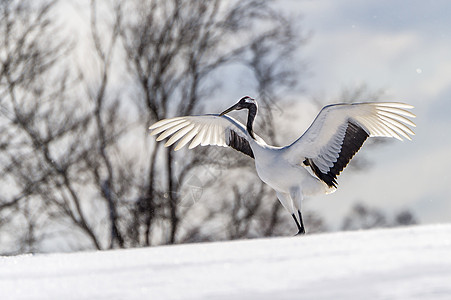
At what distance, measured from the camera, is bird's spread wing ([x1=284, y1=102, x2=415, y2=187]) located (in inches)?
208

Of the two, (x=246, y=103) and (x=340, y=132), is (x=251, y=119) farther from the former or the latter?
(x=340, y=132)

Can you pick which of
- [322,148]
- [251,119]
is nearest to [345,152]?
[322,148]

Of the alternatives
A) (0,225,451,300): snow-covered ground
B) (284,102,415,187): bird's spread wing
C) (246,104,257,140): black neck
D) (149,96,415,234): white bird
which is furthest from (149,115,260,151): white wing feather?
(0,225,451,300): snow-covered ground

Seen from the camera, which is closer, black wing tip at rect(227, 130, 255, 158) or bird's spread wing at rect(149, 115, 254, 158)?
bird's spread wing at rect(149, 115, 254, 158)

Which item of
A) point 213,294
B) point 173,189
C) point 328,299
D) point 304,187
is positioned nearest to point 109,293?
point 213,294

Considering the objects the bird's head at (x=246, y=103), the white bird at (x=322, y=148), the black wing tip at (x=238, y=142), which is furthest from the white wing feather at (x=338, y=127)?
the black wing tip at (x=238, y=142)

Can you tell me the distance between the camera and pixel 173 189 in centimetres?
1186

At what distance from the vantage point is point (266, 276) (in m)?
1.61

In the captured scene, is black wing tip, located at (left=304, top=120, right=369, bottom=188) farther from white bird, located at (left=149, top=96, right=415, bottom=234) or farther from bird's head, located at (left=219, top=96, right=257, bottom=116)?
bird's head, located at (left=219, top=96, right=257, bottom=116)

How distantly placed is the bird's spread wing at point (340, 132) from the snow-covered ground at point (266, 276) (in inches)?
117

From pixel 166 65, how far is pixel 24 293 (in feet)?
36.4

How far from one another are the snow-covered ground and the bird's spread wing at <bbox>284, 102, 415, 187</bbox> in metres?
2.96

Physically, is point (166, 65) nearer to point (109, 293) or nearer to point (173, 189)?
point (173, 189)

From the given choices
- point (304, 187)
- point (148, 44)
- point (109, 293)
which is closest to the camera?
point (109, 293)
